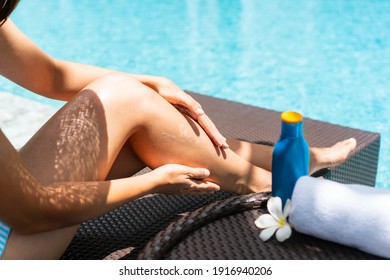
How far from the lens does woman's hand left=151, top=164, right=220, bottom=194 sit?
5.84 ft

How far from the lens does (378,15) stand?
6.01m

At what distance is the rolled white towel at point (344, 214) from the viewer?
4.53ft

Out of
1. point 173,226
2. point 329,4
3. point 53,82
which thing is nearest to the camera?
point 173,226

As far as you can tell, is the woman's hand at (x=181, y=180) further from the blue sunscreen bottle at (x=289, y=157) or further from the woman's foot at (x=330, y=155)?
the woman's foot at (x=330, y=155)

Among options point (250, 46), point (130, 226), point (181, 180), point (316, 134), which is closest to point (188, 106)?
point (181, 180)

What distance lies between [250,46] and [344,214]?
437 cm

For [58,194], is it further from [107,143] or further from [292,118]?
[292,118]

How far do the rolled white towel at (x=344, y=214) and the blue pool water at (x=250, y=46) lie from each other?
2305 mm

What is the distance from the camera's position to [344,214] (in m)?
1.42

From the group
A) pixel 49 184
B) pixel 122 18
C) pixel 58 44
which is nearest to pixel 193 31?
pixel 122 18

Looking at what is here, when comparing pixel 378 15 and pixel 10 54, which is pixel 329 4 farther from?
pixel 10 54

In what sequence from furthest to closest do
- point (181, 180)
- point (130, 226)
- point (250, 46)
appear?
point (250, 46), point (130, 226), point (181, 180)
